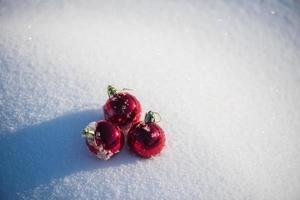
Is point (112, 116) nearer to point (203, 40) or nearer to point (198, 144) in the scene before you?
point (198, 144)

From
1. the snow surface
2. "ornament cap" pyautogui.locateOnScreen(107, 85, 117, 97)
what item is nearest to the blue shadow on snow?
the snow surface

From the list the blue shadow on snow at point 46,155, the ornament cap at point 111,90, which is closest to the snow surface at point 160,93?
the blue shadow on snow at point 46,155

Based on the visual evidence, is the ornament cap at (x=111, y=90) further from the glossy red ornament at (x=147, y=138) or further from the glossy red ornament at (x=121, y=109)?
the glossy red ornament at (x=147, y=138)

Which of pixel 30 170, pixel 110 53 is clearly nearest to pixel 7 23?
pixel 110 53

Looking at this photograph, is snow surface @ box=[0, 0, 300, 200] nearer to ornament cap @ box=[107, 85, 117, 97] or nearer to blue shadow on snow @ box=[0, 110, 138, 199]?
blue shadow on snow @ box=[0, 110, 138, 199]

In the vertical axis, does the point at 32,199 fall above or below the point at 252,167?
below

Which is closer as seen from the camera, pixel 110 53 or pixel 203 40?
pixel 110 53
